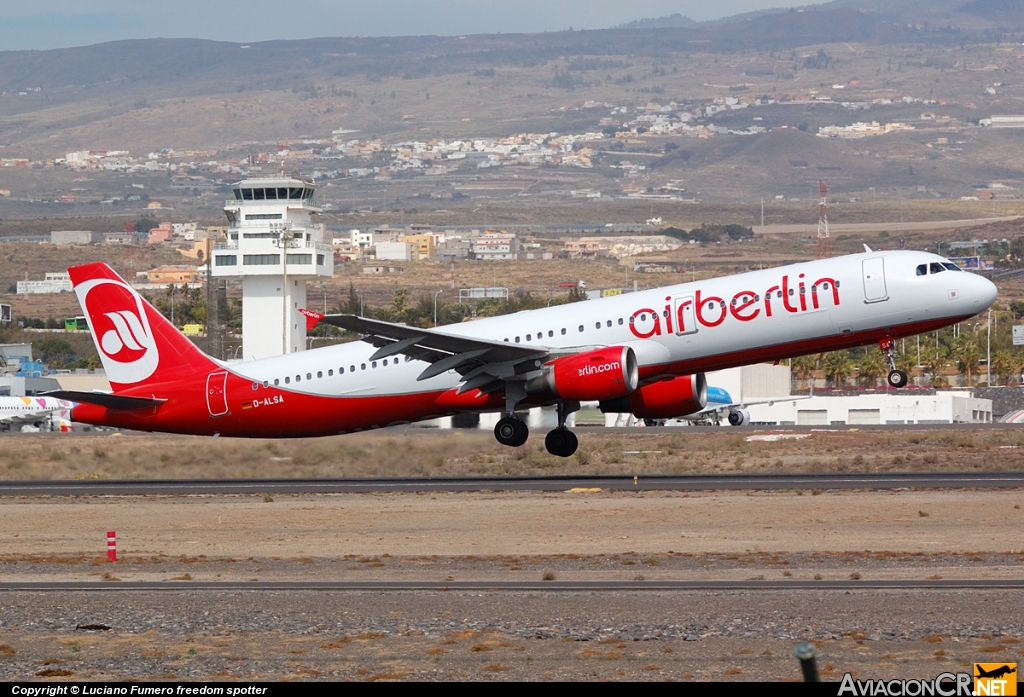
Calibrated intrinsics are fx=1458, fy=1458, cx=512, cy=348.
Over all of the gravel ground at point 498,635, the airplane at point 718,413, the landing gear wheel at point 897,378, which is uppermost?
the landing gear wheel at point 897,378

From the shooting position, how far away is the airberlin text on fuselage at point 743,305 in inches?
1403

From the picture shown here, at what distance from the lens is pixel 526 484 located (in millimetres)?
39688

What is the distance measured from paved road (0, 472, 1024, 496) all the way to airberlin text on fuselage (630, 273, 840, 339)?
4.31 metres

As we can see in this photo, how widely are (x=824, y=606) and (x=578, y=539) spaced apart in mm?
9090

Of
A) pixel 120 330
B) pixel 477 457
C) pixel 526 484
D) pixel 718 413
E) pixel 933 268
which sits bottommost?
pixel 526 484

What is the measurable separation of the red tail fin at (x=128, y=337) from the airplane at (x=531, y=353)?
0.13 ft

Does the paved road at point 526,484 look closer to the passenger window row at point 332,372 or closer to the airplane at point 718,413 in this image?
the passenger window row at point 332,372

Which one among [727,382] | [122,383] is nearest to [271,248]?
[727,382]

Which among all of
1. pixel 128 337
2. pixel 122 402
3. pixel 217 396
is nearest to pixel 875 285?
pixel 217 396

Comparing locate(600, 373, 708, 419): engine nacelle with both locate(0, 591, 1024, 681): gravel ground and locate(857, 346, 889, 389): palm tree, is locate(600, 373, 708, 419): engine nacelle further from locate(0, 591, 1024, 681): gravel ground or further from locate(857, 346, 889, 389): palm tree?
locate(857, 346, 889, 389): palm tree

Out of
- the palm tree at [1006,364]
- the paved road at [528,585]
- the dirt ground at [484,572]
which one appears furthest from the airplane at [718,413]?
the paved road at [528,585]

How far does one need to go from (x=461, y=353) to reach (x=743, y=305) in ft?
23.8

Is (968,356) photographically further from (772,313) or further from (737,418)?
(772,313)

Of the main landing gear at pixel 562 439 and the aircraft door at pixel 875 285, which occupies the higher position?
the aircraft door at pixel 875 285
